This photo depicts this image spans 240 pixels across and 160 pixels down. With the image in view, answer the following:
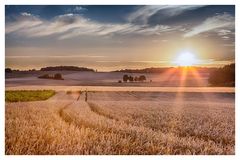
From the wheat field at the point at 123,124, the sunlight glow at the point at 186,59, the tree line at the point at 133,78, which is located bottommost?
the wheat field at the point at 123,124

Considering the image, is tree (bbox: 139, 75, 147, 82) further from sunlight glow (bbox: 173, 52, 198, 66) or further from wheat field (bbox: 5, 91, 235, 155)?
sunlight glow (bbox: 173, 52, 198, 66)

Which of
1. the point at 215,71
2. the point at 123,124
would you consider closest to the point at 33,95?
the point at 123,124

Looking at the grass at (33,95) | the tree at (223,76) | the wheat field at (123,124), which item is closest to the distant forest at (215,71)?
the tree at (223,76)

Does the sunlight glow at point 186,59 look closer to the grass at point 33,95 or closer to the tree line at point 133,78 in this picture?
the tree line at point 133,78

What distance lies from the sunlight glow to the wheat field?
1.04 feet

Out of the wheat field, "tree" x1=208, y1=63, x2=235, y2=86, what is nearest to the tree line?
the wheat field

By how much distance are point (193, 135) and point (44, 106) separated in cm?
151

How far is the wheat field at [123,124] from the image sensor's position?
4.36m

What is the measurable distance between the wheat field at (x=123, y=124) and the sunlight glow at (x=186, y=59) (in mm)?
316

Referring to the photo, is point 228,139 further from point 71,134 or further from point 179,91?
point 71,134

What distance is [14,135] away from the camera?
14.6 feet

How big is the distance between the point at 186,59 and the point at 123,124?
920 mm
